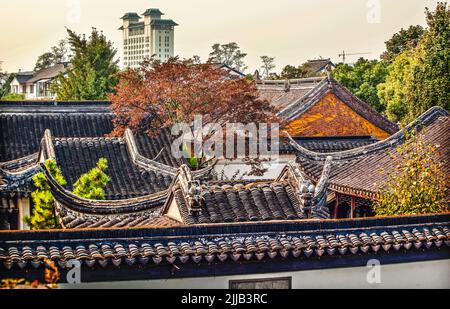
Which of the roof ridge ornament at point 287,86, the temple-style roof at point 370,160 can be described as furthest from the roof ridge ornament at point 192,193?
the roof ridge ornament at point 287,86

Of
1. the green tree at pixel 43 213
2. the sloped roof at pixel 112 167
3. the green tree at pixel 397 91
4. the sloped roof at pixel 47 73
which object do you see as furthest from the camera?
the sloped roof at pixel 47 73

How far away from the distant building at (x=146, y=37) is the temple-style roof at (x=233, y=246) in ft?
61.7

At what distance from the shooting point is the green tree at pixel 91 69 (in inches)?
1188

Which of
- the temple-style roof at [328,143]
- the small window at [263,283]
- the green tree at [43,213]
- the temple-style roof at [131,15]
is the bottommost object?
the small window at [263,283]

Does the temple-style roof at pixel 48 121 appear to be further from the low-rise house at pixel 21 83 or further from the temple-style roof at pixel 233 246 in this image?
the low-rise house at pixel 21 83

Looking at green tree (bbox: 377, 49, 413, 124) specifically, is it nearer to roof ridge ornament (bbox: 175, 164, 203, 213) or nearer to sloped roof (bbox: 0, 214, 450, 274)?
roof ridge ornament (bbox: 175, 164, 203, 213)

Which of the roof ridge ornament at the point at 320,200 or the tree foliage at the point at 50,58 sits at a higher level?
the tree foliage at the point at 50,58

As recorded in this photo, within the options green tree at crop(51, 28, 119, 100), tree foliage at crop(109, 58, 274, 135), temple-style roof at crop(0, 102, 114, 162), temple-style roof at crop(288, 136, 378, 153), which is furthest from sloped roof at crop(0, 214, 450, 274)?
green tree at crop(51, 28, 119, 100)

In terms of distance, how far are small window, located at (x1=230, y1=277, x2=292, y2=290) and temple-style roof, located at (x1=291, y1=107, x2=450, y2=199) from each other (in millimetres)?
6097

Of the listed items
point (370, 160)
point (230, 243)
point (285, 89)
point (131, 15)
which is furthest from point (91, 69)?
point (230, 243)

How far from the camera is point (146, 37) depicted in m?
27.7

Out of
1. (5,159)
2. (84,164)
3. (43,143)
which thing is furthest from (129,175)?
(5,159)
